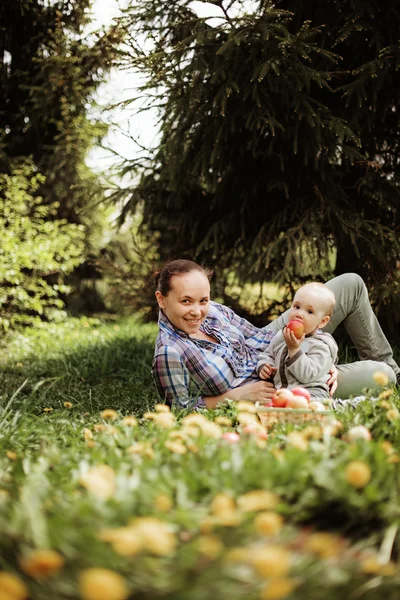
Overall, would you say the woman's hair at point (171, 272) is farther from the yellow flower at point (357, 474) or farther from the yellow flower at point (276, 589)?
the yellow flower at point (276, 589)

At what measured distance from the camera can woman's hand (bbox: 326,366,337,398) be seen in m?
2.92

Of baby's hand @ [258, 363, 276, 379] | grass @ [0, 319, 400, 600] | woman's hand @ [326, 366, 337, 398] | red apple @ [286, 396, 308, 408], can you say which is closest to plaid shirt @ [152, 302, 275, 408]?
baby's hand @ [258, 363, 276, 379]

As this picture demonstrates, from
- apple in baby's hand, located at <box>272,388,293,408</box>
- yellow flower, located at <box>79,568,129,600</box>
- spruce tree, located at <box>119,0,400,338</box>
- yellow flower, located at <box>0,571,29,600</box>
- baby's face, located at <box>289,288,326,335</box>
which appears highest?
spruce tree, located at <box>119,0,400,338</box>

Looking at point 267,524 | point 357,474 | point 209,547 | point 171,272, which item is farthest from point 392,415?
point 171,272

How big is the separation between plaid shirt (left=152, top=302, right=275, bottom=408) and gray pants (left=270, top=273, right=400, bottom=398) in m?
0.45

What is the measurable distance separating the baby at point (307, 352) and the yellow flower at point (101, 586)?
170cm

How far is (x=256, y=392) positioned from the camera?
276 centimetres

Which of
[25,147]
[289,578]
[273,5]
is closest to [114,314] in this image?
[25,147]

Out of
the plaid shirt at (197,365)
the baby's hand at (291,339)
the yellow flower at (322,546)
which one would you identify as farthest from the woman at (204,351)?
the yellow flower at (322,546)

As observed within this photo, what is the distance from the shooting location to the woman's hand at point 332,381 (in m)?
2.92

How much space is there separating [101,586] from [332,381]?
2165mm

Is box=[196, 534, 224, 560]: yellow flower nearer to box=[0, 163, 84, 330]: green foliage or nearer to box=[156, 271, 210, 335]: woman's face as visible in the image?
box=[156, 271, 210, 335]: woman's face

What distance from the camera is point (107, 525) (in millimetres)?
1152

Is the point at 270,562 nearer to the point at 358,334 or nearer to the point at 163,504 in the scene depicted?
the point at 163,504
